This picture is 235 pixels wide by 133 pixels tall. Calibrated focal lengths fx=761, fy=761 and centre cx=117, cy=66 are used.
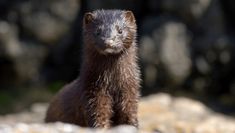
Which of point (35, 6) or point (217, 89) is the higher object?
point (35, 6)

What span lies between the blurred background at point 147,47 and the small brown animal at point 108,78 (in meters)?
8.91

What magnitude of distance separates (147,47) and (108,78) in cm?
1040

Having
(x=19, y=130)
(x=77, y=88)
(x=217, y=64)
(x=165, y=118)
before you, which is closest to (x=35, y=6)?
(x=217, y=64)

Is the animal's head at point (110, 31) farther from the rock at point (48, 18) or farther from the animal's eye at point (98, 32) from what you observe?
the rock at point (48, 18)

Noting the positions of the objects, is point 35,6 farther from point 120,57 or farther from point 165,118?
point 120,57

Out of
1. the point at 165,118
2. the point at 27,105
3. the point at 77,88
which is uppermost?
the point at 77,88

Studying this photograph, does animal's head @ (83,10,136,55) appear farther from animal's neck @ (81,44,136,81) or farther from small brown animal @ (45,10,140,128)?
animal's neck @ (81,44,136,81)

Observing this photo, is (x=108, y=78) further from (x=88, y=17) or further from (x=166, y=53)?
(x=166, y=53)

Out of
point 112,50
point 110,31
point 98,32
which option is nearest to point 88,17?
point 98,32

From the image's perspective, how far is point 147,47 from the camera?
18.9 metres

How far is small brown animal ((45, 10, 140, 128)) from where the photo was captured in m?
8.43

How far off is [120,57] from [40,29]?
38.7 ft

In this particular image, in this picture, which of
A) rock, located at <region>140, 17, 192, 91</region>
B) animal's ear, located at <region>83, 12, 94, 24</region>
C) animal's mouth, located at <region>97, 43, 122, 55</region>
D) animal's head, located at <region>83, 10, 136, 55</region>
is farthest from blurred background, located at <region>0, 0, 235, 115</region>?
animal's mouth, located at <region>97, 43, 122, 55</region>

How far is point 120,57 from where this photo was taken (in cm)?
857
